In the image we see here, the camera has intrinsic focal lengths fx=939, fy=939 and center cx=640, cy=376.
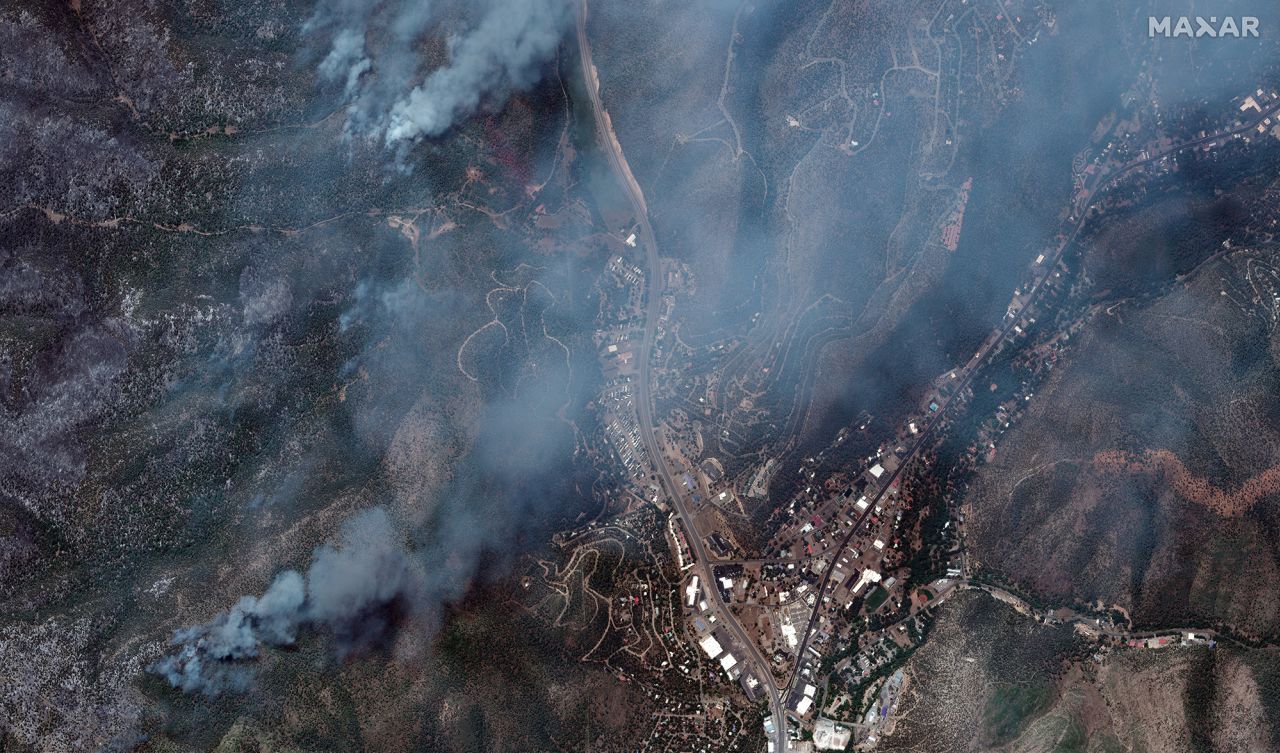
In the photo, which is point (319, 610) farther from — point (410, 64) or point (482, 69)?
point (482, 69)

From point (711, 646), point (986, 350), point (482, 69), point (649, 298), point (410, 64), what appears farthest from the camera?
point (649, 298)

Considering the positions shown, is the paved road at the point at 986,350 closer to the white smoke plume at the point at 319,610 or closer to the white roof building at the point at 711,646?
the white roof building at the point at 711,646

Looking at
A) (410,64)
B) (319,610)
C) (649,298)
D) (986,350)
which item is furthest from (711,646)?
(410,64)

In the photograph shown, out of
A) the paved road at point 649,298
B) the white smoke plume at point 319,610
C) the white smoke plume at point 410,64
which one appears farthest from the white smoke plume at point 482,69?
the white smoke plume at point 319,610

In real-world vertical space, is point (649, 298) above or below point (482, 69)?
below

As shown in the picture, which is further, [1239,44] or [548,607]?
[1239,44]

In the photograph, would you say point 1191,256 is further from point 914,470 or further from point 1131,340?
point 914,470

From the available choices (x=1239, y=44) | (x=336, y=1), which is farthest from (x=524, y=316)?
(x=1239, y=44)

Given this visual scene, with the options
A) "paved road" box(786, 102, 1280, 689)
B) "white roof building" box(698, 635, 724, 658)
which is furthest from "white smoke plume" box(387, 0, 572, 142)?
"white roof building" box(698, 635, 724, 658)
